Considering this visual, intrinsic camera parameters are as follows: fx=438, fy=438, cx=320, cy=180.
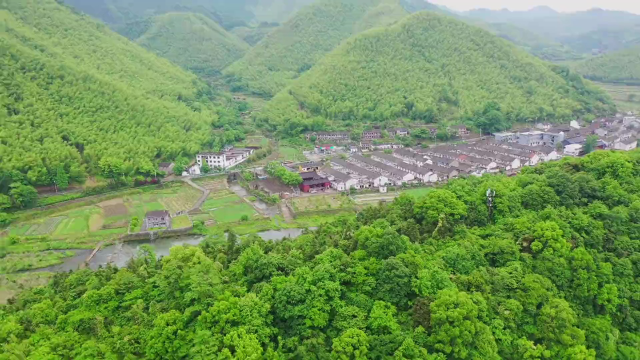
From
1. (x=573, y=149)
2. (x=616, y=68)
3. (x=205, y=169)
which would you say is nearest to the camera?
(x=205, y=169)

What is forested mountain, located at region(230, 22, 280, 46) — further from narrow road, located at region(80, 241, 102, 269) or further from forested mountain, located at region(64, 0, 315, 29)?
narrow road, located at region(80, 241, 102, 269)

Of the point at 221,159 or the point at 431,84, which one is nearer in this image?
the point at 221,159

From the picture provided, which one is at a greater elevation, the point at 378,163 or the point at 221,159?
the point at 221,159

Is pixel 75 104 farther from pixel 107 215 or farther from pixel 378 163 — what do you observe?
pixel 378 163

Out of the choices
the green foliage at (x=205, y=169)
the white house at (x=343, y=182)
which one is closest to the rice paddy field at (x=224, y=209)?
A: the green foliage at (x=205, y=169)

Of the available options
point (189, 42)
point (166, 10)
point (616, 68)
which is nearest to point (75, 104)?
point (189, 42)

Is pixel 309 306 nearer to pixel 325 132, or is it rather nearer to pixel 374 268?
pixel 374 268

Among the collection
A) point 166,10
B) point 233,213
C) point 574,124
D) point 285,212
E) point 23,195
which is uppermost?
point 166,10
